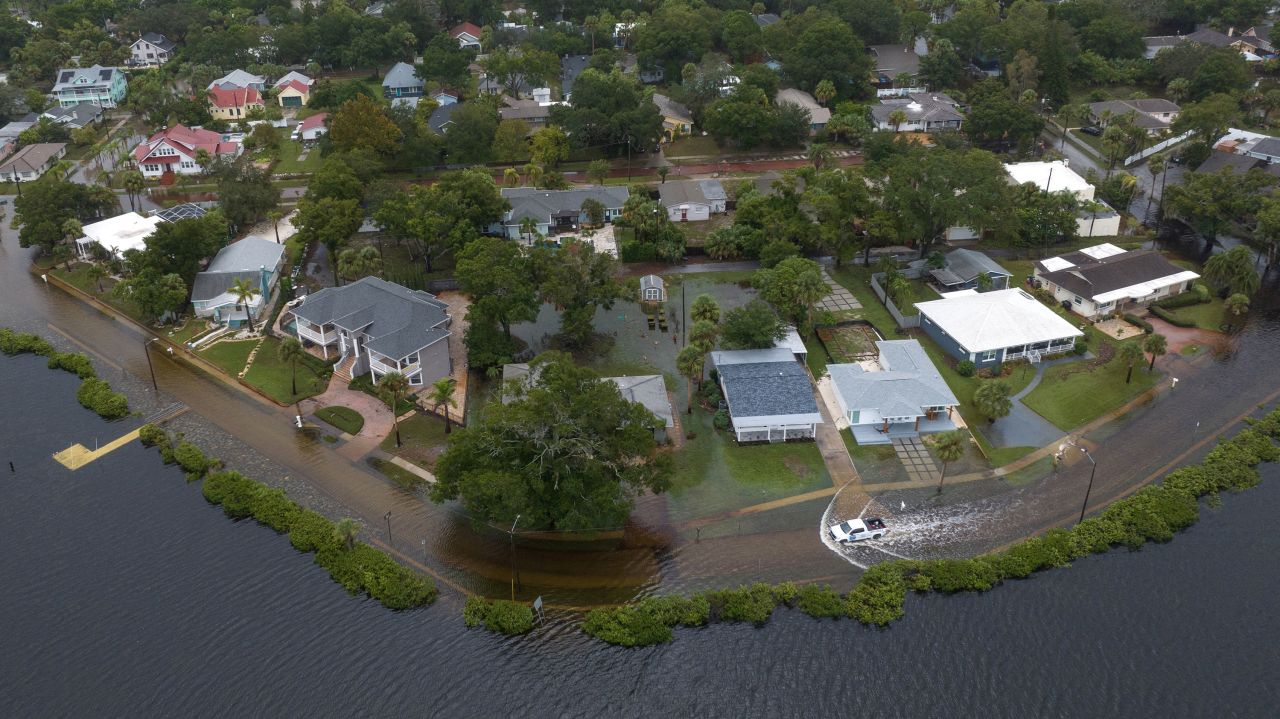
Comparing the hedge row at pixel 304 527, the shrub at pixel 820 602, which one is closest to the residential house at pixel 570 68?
the hedge row at pixel 304 527

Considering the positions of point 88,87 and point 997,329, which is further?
point 88,87

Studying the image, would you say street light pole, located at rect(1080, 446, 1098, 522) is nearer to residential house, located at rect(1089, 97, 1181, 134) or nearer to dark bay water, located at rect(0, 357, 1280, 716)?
dark bay water, located at rect(0, 357, 1280, 716)

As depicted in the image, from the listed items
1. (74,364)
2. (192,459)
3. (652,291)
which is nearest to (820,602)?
(652,291)

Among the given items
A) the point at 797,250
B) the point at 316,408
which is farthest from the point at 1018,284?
the point at 316,408

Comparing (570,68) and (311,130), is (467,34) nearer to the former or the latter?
(570,68)

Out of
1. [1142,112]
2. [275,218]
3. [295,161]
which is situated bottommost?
[295,161]

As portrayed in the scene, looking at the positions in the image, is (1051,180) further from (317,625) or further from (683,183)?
(317,625)

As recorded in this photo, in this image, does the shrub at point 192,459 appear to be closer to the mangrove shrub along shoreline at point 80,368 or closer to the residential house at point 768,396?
the mangrove shrub along shoreline at point 80,368
